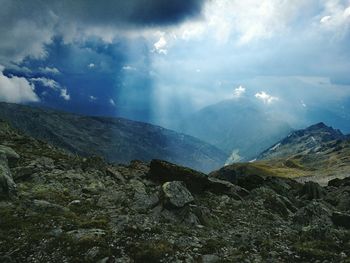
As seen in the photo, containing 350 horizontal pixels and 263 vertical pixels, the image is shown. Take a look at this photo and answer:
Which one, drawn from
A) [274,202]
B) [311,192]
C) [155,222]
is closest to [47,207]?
[155,222]

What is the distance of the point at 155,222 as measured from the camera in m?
29.5

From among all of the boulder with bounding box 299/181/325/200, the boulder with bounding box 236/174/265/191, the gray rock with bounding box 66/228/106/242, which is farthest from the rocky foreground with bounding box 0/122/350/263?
the boulder with bounding box 299/181/325/200

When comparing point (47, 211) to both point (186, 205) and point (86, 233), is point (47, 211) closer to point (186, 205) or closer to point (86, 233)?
point (86, 233)

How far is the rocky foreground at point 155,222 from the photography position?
23609mm

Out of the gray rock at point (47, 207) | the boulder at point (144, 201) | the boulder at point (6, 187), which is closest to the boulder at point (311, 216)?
the boulder at point (144, 201)

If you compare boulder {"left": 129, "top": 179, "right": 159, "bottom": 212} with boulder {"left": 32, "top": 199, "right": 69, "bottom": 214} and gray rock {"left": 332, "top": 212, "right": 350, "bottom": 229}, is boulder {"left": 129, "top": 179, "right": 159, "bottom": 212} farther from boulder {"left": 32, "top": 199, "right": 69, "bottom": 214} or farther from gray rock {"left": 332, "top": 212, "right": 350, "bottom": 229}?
gray rock {"left": 332, "top": 212, "right": 350, "bottom": 229}

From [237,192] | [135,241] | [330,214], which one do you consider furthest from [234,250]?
[237,192]

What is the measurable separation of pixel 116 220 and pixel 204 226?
711cm

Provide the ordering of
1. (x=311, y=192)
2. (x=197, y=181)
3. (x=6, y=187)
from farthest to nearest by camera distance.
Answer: (x=311, y=192) < (x=197, y=181) < (x=6, y=187)

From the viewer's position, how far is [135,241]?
81.6ft

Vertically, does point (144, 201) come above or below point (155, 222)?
above

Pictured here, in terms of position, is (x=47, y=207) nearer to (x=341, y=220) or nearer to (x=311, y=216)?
(x=311, y=216)

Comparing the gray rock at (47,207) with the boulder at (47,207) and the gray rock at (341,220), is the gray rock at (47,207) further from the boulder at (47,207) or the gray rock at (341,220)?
the gray rock at (341,220)

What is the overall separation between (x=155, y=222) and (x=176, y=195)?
4.93m
